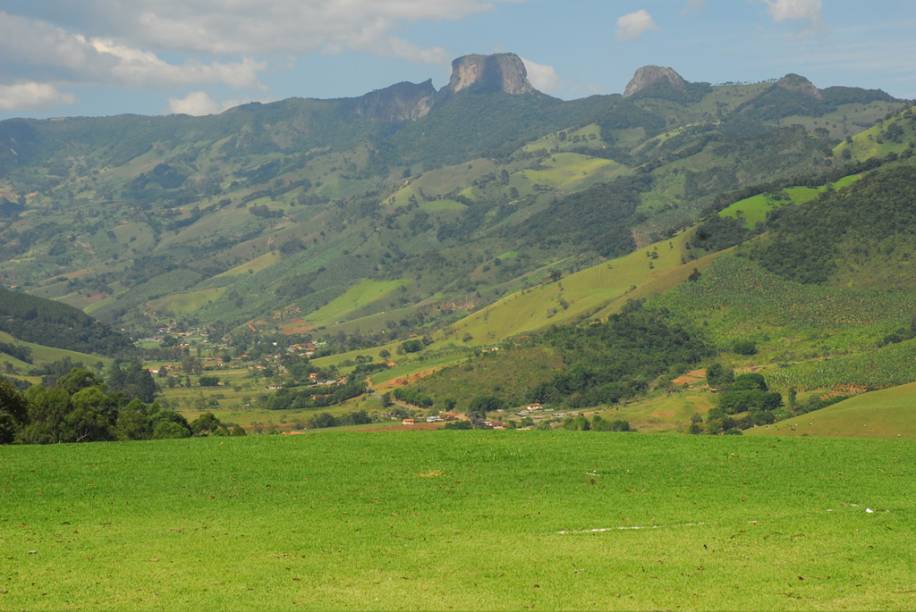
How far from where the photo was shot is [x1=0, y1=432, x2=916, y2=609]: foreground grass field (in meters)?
27.5

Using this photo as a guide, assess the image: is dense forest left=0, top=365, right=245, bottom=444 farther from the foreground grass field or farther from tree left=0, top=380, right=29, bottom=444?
the foreground grass field

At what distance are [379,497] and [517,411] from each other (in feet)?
404

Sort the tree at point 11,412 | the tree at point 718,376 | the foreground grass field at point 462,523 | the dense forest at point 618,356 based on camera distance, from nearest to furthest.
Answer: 1. the foreground grass field at point 462,523
2. the tree at point 11,412
3. the tree at point 718,376
4. the dense forest at point 618,356

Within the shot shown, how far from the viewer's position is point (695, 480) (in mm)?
Answer: 42375

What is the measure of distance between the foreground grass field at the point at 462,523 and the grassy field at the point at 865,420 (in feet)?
143

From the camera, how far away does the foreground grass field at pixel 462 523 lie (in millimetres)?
27547

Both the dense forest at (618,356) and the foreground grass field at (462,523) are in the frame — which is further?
the dense forest at (618,356)

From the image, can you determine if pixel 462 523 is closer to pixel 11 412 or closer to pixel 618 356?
pixel 11 412

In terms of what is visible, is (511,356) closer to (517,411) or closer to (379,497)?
(517,411)

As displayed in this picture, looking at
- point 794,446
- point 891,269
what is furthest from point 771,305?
point 794,446

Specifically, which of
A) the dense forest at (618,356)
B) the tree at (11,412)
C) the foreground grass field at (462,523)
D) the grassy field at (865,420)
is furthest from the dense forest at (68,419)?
the dense forest at (618,356)

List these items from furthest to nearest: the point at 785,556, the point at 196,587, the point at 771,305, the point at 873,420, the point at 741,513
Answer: the point at 771,305
the point at 873,420
the point at 741,513
the point at 785,556
the point at 196,587

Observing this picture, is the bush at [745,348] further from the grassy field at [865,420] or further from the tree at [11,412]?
the tree at [11,412]

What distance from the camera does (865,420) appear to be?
9594 centimetres
